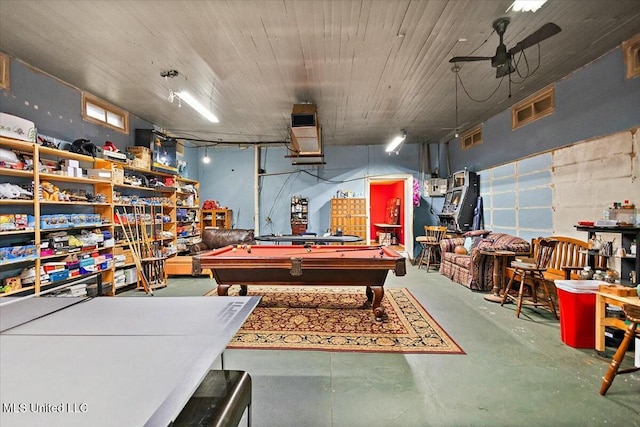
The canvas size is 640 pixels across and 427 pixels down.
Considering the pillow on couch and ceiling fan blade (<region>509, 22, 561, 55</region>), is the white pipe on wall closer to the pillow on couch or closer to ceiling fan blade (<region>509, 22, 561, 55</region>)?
the pillow on couch

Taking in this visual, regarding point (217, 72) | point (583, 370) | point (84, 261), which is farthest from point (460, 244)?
point (84, 261)

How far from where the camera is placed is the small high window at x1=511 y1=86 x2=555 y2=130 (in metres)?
4.53

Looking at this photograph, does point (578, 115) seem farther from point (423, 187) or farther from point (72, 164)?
point (72, 164)

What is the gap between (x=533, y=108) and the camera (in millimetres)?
4883

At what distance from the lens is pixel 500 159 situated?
19.2ft

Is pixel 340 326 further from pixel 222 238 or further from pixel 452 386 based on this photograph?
pixel 222 238

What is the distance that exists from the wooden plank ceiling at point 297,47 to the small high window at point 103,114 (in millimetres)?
180

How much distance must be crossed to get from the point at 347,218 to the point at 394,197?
4.59 metres

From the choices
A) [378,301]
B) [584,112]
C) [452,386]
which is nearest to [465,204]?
[584,112]

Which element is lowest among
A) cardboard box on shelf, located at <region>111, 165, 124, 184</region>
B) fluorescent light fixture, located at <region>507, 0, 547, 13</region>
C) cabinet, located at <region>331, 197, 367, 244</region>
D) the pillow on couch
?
the pillow on couch

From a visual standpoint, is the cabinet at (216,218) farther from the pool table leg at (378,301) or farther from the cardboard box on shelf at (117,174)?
the pool table leg at (378,301)

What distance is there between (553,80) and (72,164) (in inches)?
294

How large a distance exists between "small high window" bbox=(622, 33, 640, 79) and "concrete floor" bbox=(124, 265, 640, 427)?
3162mm

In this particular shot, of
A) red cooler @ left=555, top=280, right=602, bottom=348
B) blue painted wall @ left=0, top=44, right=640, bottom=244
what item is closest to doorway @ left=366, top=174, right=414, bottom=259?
blue painted wall @ left=0, top=44, right=640, bottom=244
